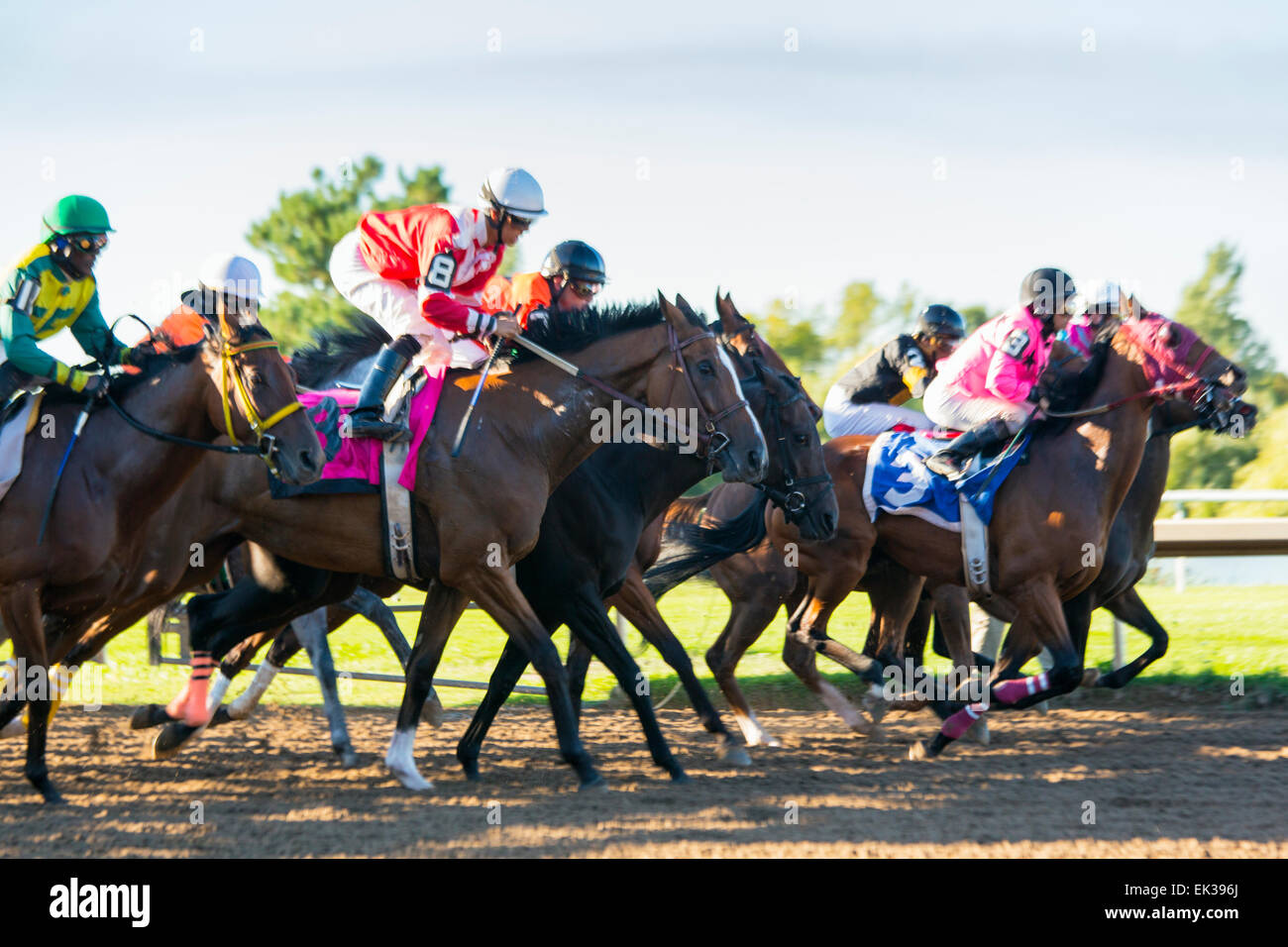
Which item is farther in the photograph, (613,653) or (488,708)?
(488,708)

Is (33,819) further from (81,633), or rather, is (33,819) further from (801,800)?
(801,800)

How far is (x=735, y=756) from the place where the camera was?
20.8 ft

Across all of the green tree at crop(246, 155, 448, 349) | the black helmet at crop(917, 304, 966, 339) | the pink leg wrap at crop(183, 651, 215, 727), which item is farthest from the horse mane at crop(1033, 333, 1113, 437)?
the green tree at crop(246, 155, 448, 349)

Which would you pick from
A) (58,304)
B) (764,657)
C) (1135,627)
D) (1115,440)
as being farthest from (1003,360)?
(58,304)

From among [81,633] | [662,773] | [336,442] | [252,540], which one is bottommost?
[662,773]

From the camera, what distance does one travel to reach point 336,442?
210 inches

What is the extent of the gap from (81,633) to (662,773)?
2.56 meters

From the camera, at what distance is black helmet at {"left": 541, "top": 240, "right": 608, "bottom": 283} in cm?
677

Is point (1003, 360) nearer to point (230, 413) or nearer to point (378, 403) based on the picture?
point (378, 403)

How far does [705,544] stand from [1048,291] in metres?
2.15

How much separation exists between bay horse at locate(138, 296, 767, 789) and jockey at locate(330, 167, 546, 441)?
251 millimetres

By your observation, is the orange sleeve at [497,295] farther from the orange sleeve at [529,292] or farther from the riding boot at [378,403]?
the riding boot at [378,403]
